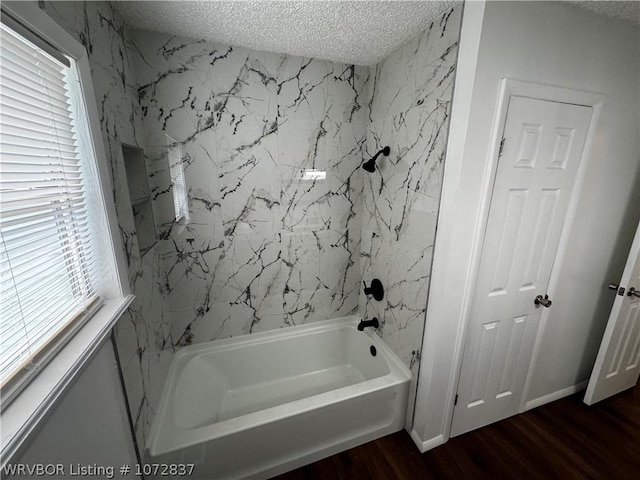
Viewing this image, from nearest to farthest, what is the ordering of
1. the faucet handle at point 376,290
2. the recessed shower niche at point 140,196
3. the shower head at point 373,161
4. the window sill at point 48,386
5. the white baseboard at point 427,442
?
the window sill at point 48,386, the recessed shower niche at point 140,196, the white baseboard at point 427,442, the shower head at point 373,161, the faucet handle at point 376,290

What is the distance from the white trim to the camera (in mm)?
1114

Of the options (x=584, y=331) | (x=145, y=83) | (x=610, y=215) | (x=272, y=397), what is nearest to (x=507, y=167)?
(x=610, y=215)

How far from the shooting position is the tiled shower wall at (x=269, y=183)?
130 centimetres

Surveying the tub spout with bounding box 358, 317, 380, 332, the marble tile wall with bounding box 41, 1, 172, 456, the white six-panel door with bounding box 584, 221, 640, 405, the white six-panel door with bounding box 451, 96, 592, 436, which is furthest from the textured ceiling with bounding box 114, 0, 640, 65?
the tub spout with bounding box 358, 317, 380, 332

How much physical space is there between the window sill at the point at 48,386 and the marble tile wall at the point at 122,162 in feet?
0.60

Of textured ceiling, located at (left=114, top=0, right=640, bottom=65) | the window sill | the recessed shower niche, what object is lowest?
the window sill

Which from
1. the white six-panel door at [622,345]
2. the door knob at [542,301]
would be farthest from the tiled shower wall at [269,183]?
the white six-panel door at [622,345]

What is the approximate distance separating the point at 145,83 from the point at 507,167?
2027 mm

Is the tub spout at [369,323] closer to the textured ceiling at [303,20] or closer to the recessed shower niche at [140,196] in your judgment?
the recessed shower niche at [140,196]

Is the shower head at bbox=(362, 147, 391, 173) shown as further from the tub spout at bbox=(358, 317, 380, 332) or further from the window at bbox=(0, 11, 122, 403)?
the window at bbox=(0, 11, 122, 403)

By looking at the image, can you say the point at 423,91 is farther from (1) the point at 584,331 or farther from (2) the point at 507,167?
(1) the point at 584,331

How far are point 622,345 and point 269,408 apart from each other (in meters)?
2.42

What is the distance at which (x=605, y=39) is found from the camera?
1249 mm

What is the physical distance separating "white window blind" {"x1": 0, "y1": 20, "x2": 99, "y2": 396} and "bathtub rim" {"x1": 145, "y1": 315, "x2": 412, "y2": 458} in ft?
2.73
